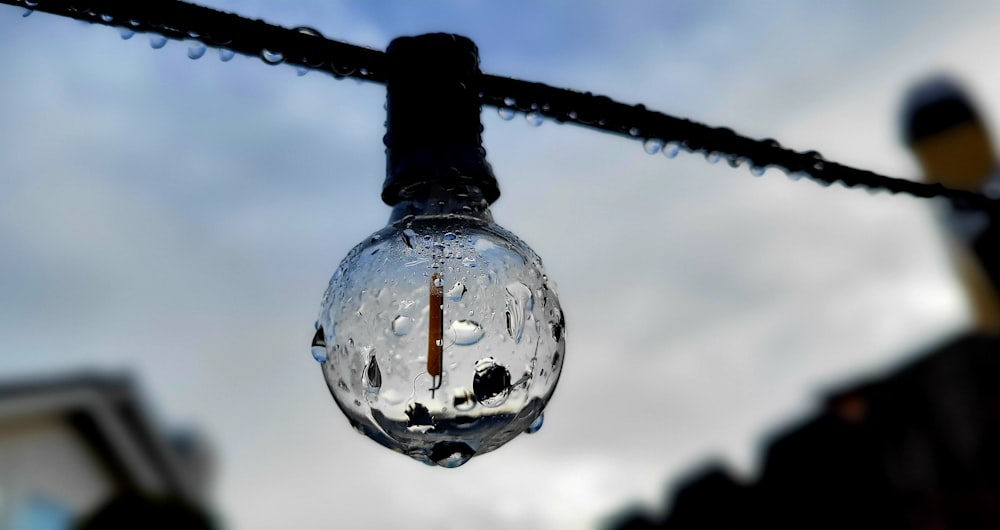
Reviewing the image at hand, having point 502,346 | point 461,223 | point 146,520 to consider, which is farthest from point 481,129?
point 146,520

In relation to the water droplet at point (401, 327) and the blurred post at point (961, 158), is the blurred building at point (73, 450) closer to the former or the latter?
the water droplet at point (401, 327)

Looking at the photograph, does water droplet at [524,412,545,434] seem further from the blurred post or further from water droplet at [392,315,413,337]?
the blurred post

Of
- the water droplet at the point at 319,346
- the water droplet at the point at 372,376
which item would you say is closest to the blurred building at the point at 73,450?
the water droplet at the point at 319,346

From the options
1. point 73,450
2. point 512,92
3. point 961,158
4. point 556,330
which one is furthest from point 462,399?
point 961,158

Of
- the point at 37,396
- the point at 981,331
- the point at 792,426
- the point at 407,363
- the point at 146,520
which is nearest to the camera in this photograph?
the point at 407,363

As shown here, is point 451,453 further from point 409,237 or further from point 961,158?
point 961,158

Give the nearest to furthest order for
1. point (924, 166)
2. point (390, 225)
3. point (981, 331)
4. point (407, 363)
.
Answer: point (407, 363)
point (390, 225)
point (981, 331)
point (924, 166)

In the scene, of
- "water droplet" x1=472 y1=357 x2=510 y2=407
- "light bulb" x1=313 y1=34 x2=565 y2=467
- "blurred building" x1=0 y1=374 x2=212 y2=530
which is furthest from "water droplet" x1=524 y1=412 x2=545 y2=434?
"blurred building" x1=0 y1=374 x2=212 y2=530

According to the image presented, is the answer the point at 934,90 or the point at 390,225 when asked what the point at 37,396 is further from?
the point at 934,90
